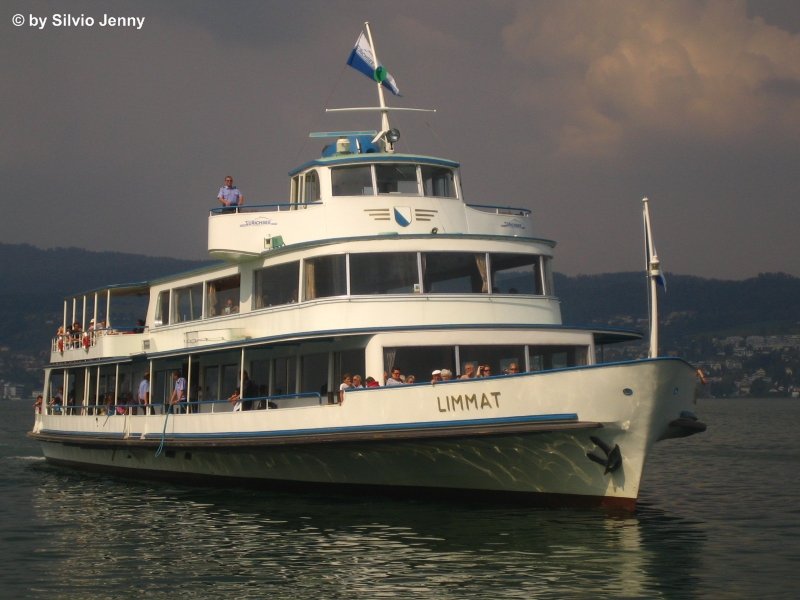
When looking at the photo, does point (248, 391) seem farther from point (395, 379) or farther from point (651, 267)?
point (651, 267)

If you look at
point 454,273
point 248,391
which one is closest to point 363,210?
point 454,273

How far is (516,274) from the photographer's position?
70.8ft

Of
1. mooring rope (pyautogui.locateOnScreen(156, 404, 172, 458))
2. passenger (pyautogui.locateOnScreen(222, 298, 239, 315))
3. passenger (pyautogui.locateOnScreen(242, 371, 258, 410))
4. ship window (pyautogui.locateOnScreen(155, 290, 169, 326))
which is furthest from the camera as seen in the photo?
ship window (pyautogui.locateOnScreen(155, 290, 169, 326))

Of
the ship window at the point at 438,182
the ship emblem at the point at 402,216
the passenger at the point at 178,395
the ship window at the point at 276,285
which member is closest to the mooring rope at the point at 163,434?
the passenger at the point at 178,395

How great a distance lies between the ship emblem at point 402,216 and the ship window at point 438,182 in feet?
2.96

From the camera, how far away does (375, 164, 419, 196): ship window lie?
22.0 metres

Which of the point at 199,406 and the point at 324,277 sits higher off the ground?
the point at 324,277

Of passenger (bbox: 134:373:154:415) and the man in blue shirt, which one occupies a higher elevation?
the man in blue shirt

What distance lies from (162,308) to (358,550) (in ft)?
40.8

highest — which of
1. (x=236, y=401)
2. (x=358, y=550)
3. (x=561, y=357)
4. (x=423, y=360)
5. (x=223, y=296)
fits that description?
(x=223, y=296)

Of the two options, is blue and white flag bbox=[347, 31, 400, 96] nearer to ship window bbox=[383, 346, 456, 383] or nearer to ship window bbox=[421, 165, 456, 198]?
ship window bbox=[421, 165, 456, 198]

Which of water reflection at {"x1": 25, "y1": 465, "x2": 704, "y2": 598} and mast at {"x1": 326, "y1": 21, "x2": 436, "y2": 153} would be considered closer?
water reflection at {"x1": 25, "y1": 465, "x2": 704, "y2": 598}

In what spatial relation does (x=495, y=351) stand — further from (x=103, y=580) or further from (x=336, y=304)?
(x=103, y=580)

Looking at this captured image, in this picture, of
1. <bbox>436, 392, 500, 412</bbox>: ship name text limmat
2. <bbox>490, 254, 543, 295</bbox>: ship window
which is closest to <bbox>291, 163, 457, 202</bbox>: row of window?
<bbox>490, 254, 543, 295</bbox>: ship window
